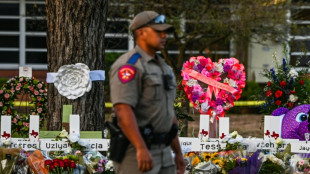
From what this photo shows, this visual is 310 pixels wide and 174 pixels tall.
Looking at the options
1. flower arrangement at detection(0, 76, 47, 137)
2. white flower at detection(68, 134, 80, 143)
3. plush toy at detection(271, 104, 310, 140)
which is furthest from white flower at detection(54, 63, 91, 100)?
flower arrangement at detection(0, 76, 47, 137)

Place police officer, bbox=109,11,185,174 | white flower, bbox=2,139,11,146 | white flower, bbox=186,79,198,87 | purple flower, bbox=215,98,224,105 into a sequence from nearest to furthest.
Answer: police officer, bbox=109,11,185,174
white flower, bbox=2,139,11,146
purple flower, bbox=215,98,224,105
white flower, bbox=186,79,198,87

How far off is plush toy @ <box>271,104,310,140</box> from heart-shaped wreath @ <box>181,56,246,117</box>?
2.14ft

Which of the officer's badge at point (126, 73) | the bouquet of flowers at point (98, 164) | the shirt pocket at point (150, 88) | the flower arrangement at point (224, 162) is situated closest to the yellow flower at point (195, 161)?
the flower arrangement at point (224, 162)

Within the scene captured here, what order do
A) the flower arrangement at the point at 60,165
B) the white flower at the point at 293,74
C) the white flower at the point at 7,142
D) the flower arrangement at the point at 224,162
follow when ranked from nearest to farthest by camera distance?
the flower arrangement at the point at 60,165, the flower arrangement at the point at 224,162, the white flower at the point at 7,142, the white flower at the point at 293,74

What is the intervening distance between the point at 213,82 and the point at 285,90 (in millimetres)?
1377

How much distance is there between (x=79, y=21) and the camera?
8289mm

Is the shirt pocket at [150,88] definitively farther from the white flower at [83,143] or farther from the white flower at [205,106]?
the white flower at [205,106]

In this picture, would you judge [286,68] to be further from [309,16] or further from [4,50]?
[4,50]

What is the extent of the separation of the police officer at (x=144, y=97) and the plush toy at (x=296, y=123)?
3558mm

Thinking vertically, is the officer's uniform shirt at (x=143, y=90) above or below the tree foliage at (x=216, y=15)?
below

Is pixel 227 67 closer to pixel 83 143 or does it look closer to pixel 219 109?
pixel 219 109

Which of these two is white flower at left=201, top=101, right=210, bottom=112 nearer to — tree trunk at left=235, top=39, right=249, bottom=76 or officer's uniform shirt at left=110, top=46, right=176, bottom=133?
officer's uniform shirt at left=110, top=46, right=176, bottom=133

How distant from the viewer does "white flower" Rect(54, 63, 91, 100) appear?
8.05 m

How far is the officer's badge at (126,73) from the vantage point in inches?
178
